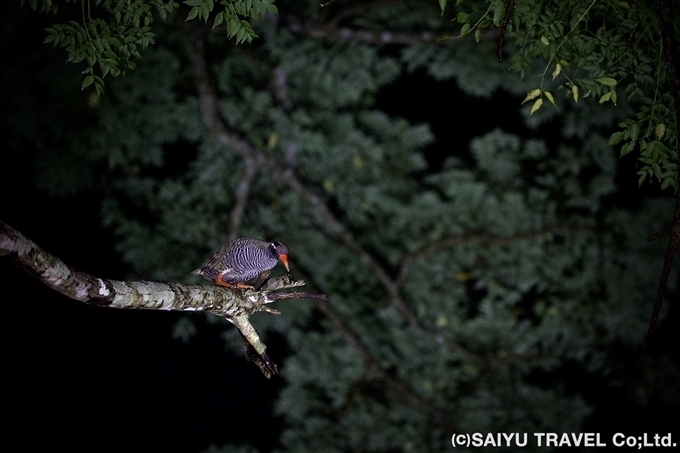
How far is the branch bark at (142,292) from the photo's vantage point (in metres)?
1.94

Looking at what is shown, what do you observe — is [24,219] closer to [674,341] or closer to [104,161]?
[104,161]

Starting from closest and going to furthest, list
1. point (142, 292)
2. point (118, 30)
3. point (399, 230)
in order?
1. point (142, 292)
2. point (118, 30)
3. point (399, 230)

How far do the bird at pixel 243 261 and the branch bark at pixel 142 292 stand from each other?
180mm

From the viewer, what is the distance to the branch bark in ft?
6.36

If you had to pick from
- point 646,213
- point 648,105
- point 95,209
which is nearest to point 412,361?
point 646,213

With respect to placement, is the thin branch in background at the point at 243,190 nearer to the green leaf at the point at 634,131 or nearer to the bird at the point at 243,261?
the bird at the point at 243,261

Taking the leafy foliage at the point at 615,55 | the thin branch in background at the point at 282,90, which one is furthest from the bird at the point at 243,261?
the thin branch in background at the point at 282,90

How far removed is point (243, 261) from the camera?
2.97 meters

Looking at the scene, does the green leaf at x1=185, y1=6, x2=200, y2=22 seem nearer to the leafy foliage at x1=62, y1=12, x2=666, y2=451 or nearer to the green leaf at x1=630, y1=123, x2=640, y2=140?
the green leaf at x1=630, y1=123, x2=640, y2=140

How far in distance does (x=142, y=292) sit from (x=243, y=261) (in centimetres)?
73

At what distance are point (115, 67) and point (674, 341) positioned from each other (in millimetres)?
5648

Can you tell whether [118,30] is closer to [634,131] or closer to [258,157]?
[634,131]

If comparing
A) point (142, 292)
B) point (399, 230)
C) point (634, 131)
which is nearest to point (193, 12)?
point (142, 292)

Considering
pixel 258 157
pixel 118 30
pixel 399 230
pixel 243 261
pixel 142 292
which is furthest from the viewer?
pixel 399 230
